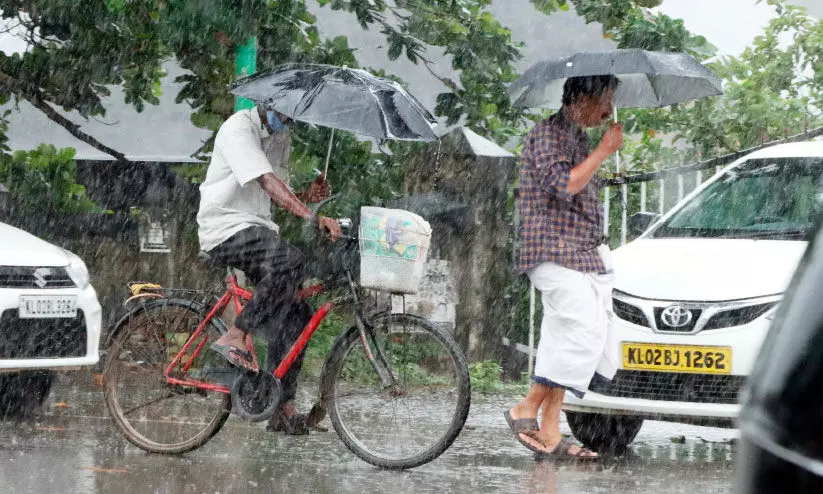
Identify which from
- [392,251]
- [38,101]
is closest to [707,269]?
[392,251]

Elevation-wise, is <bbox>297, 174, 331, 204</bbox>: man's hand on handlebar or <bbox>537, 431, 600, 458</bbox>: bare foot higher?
<bbox>297, 174, 331, 204</bbox>: man's hand on handlebar

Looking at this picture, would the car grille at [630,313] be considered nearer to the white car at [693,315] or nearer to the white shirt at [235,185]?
the white car at [693,315]

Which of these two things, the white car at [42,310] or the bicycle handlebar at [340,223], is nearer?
the bicycle handlebar at [340,223]

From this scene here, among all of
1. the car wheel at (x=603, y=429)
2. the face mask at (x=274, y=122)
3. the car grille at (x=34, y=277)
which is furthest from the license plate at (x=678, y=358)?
the car grille at (x=34, y=277)

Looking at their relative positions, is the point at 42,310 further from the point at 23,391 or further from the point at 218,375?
the point at 218,375

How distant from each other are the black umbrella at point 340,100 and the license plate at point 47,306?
6.21 ft

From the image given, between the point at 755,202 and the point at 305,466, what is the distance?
3202 millimetres

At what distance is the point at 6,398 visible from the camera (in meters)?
8.09

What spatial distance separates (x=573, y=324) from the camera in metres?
6.27

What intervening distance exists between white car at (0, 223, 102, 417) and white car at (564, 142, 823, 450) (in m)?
2.96

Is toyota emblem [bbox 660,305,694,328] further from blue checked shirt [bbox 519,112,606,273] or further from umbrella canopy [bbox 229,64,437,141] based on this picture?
umbrella canopy [bbox 229,64,437,141]

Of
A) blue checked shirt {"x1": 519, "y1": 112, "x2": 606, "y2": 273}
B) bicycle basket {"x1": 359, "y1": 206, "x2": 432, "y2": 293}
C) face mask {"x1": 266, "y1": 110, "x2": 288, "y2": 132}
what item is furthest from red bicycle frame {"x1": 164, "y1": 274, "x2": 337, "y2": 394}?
blue checked shirt {"x1": 519, "y1": 112, "x2": 606, "y2": 273}

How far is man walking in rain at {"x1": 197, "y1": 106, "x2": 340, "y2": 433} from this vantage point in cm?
632

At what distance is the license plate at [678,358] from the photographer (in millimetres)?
6305
